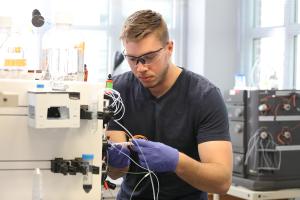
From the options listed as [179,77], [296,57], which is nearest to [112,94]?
[179,77]

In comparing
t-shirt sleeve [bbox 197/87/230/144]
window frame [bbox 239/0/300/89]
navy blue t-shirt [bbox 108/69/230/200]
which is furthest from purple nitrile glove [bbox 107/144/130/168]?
window frame [bbox 239/0/300/89]

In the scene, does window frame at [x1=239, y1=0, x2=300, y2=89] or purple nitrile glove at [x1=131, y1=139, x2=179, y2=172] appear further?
window frame at [x1=239, y1=0, x2=300, y2=89]

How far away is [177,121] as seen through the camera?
6.00ft

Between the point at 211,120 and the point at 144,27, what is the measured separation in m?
0.40

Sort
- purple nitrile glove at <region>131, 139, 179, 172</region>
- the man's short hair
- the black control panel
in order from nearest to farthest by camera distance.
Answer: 1. purple nitrile glove at <region>131, 139, 179, 172</region>
2. the man's short hair
3. the black control panel

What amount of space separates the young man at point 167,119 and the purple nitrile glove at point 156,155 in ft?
0.09

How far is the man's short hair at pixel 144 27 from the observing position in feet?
5.64

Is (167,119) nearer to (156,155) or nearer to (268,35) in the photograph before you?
(156,155)

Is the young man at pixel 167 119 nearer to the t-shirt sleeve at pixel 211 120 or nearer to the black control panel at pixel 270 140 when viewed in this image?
the t-shirt sleeve at pixel 211 120

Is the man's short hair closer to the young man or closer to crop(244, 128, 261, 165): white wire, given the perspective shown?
the young man

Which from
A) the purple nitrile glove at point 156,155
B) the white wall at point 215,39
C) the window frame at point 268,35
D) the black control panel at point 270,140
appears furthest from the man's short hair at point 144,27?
the white wall at point 215,39

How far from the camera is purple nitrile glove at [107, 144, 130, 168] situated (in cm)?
160

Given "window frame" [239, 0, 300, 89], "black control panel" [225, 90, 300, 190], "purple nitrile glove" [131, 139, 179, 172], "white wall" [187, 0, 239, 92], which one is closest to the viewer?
"purple nitrile glove" [131, 139, 179, 172]

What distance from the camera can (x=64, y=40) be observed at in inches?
60.1
